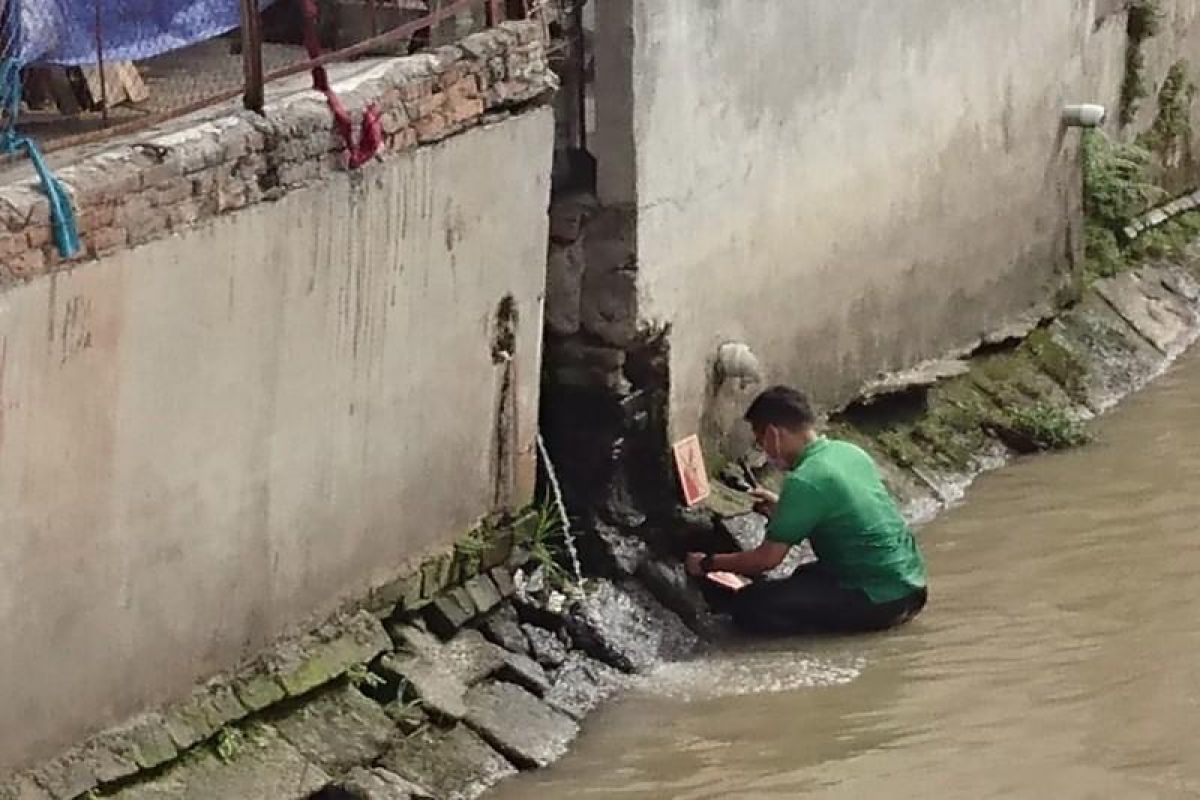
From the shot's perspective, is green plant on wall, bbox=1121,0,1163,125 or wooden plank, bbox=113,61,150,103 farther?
green plant on wall, bbox=1121,0,1163,125

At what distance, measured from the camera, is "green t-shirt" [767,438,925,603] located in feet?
28.5

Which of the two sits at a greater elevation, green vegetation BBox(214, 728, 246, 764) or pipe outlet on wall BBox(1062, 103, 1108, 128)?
pipe outlet on wall BBox(1062, 103, 1108, 128)

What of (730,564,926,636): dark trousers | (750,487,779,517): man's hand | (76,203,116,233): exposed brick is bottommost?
(730,564,926,636): dark trousers

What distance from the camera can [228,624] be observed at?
7.24 m

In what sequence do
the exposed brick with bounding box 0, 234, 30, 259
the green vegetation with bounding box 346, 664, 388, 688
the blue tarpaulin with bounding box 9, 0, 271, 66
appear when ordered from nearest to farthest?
the exposed brick with bounding box 0, 234, 30, 259 → the blue tarpaulin with bounding box 9, 0, 271, 66 → the green vegetation with bounding box 346, 664, 388, 688

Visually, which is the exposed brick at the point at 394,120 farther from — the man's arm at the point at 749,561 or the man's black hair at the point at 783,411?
the man's arm at the point at 749,561

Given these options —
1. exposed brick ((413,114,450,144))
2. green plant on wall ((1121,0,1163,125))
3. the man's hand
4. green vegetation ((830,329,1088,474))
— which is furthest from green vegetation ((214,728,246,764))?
green plant on wall ((1121,0,1163,125))

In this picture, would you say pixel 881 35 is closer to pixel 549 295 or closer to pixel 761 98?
pixel 761 98

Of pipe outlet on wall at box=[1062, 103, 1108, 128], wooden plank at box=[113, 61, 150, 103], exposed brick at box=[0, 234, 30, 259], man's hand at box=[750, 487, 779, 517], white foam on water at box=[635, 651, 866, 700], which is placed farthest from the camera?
pipe outlet on wall at box=[1062, 103, 1108, 128]

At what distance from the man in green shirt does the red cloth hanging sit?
1972mm

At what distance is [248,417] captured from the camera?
718cm

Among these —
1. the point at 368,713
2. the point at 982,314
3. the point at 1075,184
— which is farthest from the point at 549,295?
the point at 1075,184

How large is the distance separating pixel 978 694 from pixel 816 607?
2.53ft

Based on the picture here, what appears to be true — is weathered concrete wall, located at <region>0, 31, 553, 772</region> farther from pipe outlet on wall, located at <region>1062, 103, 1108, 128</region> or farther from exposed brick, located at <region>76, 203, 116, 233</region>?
pipe outlet on wall, located at <region>1062, 103, 1108, 128</region>
